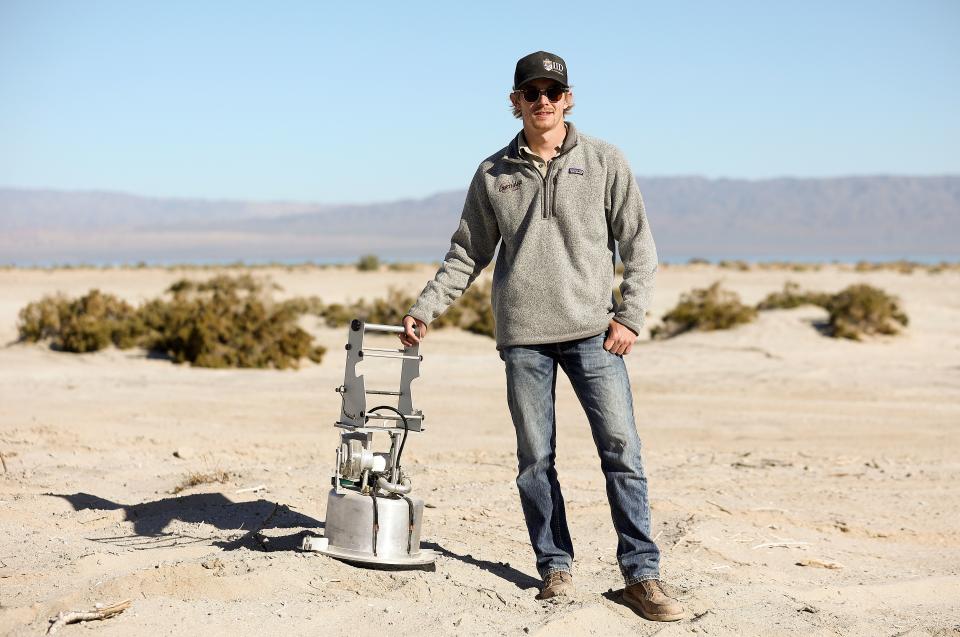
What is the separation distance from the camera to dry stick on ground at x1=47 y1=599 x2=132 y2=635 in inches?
165

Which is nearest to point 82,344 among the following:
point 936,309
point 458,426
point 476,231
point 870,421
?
point 458,426

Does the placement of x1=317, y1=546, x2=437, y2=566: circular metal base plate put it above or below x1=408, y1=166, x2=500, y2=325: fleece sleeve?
below

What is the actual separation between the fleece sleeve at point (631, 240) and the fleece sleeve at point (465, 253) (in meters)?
0.55

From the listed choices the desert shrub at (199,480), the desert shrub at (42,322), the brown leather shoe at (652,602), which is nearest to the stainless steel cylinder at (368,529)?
the brown leather shoe at (652,602)

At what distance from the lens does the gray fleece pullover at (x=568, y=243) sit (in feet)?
15.6

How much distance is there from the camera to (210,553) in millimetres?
5164

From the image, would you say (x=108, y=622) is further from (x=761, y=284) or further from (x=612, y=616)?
(x=761, y=284)

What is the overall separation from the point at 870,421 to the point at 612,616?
6.85m

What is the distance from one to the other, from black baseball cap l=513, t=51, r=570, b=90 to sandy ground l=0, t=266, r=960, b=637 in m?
2.15

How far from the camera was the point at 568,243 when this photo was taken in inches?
188

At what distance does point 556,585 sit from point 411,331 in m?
1.25

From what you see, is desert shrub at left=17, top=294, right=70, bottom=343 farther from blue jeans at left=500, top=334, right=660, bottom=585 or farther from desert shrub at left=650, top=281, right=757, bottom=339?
blue jeans at left=500, top=334, right=660, bottom=585

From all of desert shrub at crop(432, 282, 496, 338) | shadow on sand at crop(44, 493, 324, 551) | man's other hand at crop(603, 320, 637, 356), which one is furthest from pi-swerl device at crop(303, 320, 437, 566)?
desert shrub at crop(432, 282, 496, 338)

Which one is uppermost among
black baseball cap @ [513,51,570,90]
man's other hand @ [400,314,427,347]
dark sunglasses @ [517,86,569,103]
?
black baseball cap @ [513,51,570,90]
